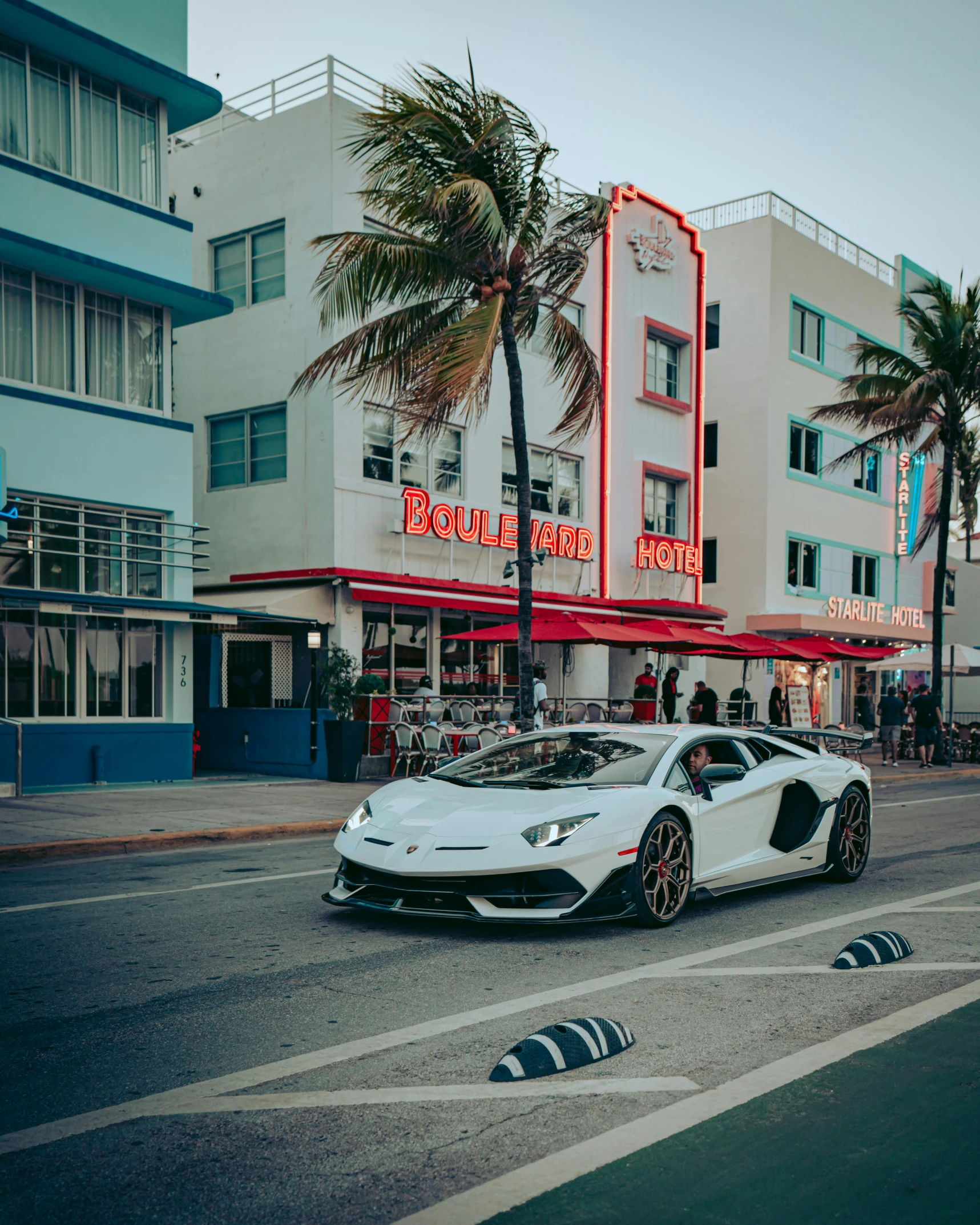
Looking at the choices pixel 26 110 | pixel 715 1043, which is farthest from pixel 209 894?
pixel 26 110

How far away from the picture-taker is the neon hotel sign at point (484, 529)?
22.7 meters

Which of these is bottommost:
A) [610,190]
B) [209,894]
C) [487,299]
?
[209,894]

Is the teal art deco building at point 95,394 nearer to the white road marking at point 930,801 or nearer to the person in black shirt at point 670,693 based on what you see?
the white road marking at point 930,801

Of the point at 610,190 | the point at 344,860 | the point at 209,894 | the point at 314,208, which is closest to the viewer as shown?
the point at 344,860

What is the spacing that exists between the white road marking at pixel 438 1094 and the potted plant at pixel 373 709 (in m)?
15.4

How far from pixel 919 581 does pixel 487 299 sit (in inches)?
1221

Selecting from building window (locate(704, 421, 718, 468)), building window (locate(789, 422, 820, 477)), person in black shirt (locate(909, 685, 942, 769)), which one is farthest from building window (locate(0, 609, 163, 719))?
building window (locate(789, 422, 820, 477))

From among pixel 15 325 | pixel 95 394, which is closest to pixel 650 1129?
pixel 15 325

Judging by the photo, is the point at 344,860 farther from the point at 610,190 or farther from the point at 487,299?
the point at 610,190

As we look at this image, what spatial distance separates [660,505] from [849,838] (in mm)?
21586

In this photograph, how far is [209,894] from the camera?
8.65m

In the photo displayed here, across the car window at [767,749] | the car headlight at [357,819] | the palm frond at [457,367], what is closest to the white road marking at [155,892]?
the car headlight at [357,819]

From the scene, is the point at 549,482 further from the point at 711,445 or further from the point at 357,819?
the point at 357,819

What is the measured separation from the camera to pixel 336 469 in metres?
21.6
